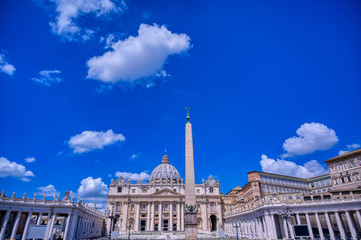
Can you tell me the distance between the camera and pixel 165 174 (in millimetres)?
98875

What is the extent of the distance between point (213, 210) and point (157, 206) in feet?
65.6

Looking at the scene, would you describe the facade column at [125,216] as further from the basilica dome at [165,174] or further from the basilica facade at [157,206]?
the basilica dome at [165,174]

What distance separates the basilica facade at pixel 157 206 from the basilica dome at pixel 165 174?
13.3 meters

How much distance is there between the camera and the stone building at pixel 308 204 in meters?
38.0

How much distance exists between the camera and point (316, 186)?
66375 mm

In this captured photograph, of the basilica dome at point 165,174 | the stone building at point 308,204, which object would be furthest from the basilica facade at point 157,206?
the basilica dome at point 165,174

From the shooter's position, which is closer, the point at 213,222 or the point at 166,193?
the point at 166,193

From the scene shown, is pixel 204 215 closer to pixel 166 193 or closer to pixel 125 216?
pixel 166 193

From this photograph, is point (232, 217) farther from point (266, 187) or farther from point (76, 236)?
point (76, 236)

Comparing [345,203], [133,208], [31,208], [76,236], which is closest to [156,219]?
[133,208]

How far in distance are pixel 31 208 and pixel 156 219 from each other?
46338 millimetres

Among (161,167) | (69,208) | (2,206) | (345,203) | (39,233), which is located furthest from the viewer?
(161,167)

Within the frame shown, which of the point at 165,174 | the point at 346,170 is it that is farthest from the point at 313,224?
the point at 165,174

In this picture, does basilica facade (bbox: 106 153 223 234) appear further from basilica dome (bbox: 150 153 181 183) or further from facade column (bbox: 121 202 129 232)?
basilica dome (bbox: 150 153 181 183)
